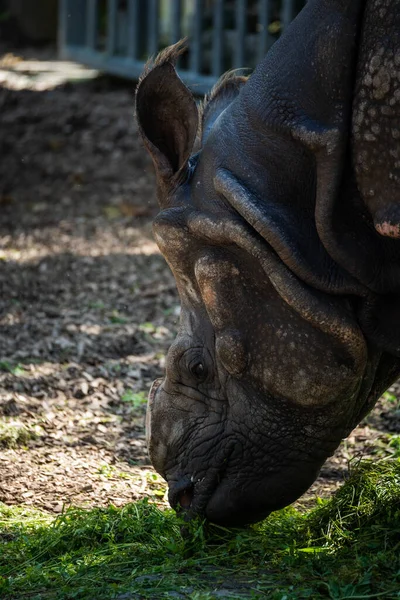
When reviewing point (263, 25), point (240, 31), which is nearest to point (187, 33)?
point (240, 31)

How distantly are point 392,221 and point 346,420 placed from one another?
770 mm

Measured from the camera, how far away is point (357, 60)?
3221 mm

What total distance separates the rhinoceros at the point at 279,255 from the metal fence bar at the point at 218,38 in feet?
24.1

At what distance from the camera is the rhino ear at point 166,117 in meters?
3.65

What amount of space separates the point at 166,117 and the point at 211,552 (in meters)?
1.44

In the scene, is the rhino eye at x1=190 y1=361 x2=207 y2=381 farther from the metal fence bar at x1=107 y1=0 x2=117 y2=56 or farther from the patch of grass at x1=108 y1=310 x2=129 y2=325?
the metal fence bar at x1=107 y1=0 x2=117 y2=56

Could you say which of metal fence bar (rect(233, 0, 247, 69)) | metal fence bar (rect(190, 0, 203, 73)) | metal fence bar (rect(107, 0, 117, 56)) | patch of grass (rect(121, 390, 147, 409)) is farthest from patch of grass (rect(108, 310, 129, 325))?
metal fence bar (rect(107, 0, 117, 56))

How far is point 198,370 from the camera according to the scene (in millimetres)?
3689

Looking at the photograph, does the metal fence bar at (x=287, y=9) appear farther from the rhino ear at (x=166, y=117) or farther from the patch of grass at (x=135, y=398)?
the rhino ear at (x=166, y=117)

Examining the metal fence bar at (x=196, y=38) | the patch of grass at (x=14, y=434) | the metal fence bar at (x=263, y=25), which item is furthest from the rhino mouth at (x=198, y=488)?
the metal fence bar at (x=196, y=38)

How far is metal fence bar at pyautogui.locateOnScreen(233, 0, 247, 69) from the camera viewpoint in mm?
10539

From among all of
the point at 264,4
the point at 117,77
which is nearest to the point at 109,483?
the point at 264,4

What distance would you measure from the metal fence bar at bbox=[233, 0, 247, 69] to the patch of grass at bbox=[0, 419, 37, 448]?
6292mm

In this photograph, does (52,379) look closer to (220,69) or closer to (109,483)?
(109,483)
